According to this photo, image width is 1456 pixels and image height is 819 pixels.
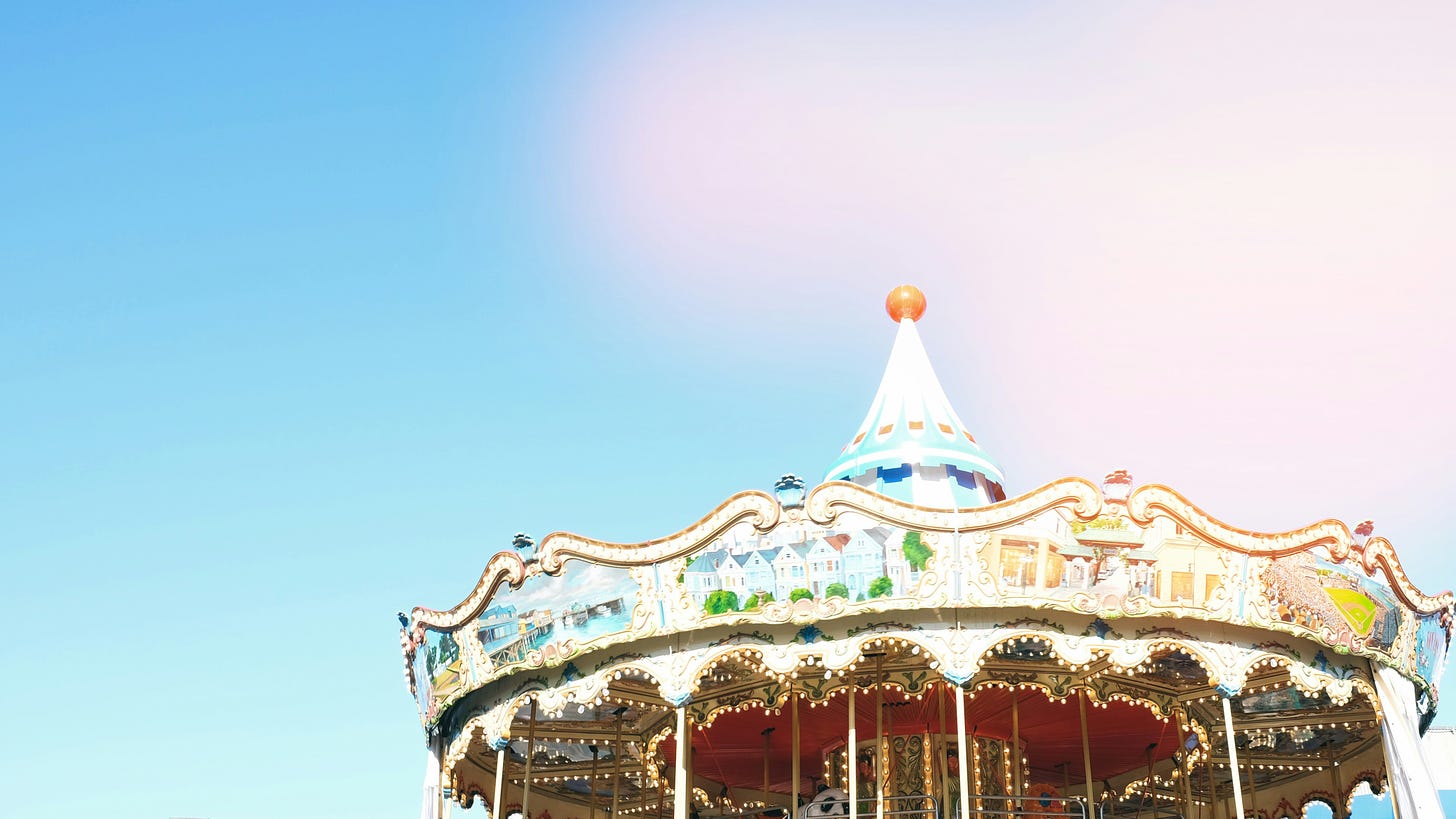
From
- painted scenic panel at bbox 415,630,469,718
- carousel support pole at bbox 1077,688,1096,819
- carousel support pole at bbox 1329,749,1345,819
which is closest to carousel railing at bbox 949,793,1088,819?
carousel support pole at bbox 1077,688,1096,819

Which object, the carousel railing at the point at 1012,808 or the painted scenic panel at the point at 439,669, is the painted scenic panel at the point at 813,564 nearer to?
the carousel railing at the point at 1012,808

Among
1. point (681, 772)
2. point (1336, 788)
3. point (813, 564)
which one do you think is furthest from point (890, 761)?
point (1336, 788)

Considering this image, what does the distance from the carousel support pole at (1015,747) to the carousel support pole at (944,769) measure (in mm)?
803

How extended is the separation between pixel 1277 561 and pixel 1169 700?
3.38 meters

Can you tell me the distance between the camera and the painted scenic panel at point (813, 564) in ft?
44.1

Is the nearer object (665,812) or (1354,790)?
(1354,790)

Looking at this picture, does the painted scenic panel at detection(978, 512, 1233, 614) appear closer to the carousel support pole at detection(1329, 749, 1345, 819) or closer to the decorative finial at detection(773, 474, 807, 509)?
the decorative finial at detection(773, 474, 807, 509)

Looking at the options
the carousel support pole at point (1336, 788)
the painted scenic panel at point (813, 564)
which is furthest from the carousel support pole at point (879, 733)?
the carousel support pole at point (1336, 788)

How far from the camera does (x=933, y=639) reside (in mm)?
13492

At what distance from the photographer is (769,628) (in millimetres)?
Result: 13891

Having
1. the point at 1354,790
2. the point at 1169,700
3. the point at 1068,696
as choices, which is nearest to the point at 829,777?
the point at 1068,696

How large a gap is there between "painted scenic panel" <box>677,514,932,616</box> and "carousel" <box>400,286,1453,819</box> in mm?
22

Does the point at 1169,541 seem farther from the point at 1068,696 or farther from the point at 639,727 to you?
the point at 639,727

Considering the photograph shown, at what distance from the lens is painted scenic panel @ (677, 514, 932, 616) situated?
13438 millimetres
